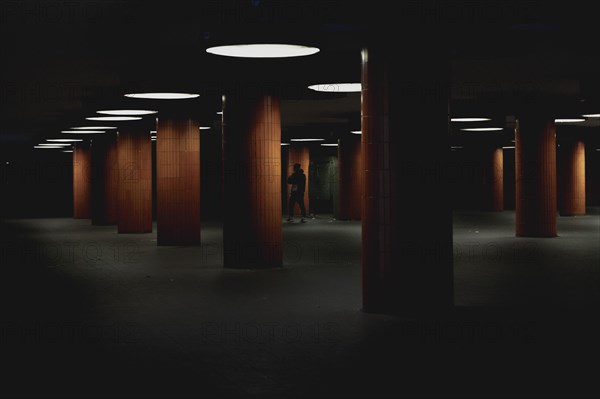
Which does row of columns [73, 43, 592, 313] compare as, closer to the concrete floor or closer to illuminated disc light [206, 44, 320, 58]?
the concrete floor

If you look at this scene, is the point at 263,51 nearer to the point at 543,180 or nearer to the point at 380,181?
the point at 380,181

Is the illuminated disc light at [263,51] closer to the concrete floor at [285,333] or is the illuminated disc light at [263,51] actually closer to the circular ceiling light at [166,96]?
the concrete floor at [285,333]

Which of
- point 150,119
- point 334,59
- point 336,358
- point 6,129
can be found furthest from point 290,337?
point 6,129

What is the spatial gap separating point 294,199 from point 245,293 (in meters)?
19.9

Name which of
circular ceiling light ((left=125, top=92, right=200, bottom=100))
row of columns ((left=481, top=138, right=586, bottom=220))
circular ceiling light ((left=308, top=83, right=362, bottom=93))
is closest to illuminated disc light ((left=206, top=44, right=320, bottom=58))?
circular ceiling light ((left=308, top=83, right=362, bottom=93))

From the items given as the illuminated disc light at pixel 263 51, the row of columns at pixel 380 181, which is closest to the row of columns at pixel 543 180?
the row of columns at pixel 380 181

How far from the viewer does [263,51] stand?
1183 cm

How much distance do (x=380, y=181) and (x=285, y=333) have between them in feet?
7.92

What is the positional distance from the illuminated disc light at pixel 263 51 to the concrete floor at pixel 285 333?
3399mm

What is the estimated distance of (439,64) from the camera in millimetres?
10234

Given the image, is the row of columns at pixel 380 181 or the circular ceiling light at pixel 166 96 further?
the circular ceiling light at pixel 166 96

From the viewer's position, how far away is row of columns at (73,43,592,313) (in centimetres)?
1017

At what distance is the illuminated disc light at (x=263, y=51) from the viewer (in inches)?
446

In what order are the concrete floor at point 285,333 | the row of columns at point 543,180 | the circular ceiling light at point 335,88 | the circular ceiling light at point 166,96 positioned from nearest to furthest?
the concrete floor at point 285,333, the circular ceiling light at point 335,88, the circular ceiling light at point 166,96, the row of columns at point 543,180
